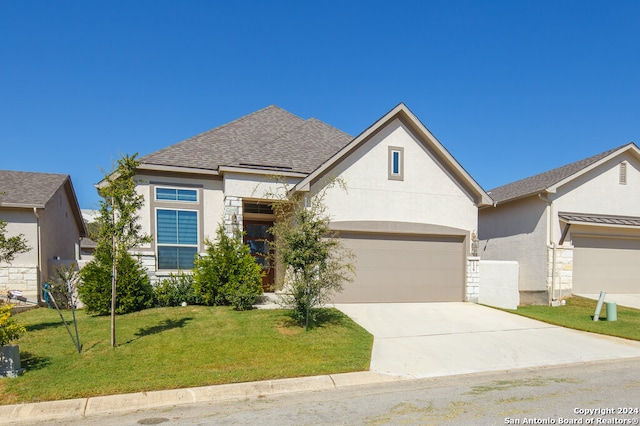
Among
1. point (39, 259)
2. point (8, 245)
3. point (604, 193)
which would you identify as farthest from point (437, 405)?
point (604, 193)

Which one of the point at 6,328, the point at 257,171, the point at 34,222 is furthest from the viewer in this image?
the point at 34,222

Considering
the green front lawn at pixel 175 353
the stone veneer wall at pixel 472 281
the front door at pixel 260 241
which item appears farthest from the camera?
the front door at pixel 260 241

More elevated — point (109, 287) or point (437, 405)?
point (109, 287)

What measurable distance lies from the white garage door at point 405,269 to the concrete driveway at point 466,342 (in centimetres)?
97

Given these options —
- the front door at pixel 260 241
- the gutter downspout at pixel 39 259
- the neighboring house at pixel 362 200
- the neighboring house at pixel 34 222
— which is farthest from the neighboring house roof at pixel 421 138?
the neighboring house at pixel 34 222

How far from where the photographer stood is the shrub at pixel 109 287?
406 inches

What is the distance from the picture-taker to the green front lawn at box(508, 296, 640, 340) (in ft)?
33.1

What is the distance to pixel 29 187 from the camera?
14.3 m

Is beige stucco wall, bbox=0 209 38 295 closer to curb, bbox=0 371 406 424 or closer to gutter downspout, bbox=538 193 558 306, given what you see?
curb, bbox=0 371 406 424

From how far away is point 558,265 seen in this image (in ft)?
49.2

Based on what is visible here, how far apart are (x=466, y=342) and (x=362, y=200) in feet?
A: 18.9

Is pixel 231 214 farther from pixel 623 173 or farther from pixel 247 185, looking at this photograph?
pixel 623 173

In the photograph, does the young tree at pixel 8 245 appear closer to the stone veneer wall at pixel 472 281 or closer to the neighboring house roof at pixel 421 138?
the neighboring house roof at pixel 421 138

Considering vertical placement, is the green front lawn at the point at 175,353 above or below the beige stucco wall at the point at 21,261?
below
